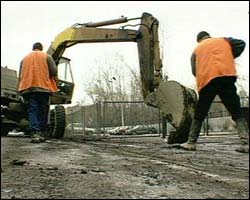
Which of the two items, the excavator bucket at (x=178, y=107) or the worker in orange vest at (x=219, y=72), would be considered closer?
the worker in orange vest at (x=219, y=72)

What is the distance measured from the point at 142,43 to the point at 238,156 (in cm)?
501

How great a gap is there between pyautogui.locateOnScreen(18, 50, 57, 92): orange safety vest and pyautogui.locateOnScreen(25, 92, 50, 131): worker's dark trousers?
0.16m

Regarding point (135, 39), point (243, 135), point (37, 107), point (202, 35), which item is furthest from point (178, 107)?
point (135, 39)

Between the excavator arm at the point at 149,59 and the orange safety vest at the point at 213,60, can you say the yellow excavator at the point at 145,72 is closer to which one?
the excavator arm at the point at 149,59

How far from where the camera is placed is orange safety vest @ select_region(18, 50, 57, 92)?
820 centimetres

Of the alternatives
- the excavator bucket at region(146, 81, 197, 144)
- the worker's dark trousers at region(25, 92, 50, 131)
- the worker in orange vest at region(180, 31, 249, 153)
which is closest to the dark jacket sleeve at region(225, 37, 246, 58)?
the worker in orange vest at region(180, 31, 249, 153)

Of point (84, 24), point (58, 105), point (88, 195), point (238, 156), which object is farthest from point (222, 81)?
point (58, 105)

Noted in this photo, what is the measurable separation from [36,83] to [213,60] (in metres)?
3.22

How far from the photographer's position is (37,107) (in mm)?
8359

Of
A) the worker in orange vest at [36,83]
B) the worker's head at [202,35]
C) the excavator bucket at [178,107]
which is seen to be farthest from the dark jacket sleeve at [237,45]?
the worker in orange vest at [36,83]

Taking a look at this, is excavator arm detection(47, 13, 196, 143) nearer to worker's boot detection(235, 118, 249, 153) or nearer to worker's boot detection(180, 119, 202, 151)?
worker's boot detection(180, 119, 202, 151)

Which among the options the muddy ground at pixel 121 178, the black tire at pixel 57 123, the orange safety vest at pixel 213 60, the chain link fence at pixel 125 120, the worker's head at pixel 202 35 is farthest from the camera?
the chain link fence at pixel 125 120

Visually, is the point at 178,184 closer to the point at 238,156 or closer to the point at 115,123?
the point at 238,156

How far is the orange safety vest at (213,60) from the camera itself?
20.7 feet
